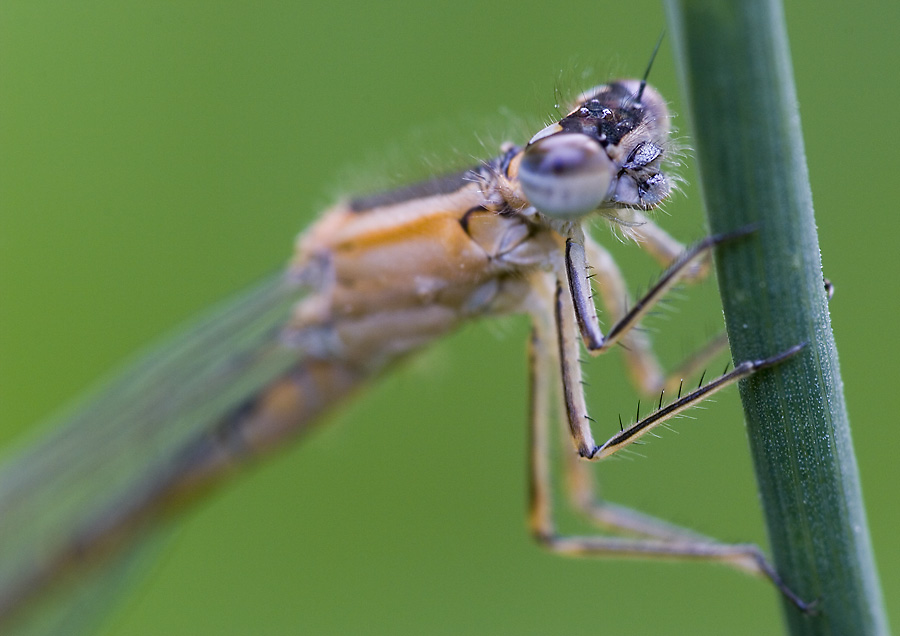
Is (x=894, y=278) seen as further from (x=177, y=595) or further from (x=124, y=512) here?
(x=177, y=595)

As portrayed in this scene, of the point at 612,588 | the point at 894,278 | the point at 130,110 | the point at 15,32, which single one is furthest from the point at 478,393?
the point at 15,32

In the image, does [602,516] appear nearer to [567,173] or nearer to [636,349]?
[636,349]

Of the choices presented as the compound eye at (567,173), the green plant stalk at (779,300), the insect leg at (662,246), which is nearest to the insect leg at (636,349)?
the insect leg at (662,246)

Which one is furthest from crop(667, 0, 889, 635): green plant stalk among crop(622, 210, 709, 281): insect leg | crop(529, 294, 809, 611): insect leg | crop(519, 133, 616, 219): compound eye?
crop(622, 210, 709, 281): insect leg

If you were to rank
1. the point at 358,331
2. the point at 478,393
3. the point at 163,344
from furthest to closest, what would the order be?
1. the point at 478,393
2. the point at 163,344
3. the point at 358,331

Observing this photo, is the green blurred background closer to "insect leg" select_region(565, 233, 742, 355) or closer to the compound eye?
"insect leg" select_region(565, 233, 742, 355)

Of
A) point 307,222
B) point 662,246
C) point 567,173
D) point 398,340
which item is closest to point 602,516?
point 398,340

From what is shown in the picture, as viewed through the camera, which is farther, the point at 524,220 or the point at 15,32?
the point at 15,32

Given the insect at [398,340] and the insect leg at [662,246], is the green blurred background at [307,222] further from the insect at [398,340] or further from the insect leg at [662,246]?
the insect leg at [662,246]
